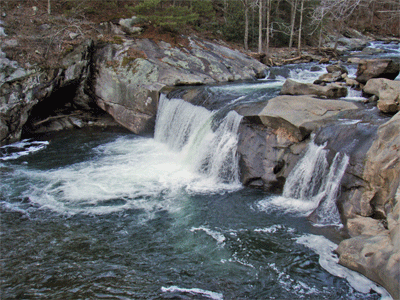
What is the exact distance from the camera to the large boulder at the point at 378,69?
10211 mm

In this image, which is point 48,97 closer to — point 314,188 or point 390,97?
point 314,188

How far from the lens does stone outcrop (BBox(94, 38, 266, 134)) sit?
12.8m

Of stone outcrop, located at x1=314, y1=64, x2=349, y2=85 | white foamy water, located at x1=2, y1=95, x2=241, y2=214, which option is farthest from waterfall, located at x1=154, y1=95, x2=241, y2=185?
stone outcrop, located at x1=314, y1=64, x2=349, y2=85

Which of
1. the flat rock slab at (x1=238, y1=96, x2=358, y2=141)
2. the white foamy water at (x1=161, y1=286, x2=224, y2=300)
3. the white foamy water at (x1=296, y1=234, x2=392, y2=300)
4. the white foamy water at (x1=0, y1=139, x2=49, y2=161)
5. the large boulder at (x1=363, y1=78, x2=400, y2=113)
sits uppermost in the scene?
the large boulder at (x1=363, y1=78, x2=400, y2=113)

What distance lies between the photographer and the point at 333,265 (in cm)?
525

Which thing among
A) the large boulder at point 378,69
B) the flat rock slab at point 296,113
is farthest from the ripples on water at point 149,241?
the large boulder at point 378,69

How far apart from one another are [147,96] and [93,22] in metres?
5.67

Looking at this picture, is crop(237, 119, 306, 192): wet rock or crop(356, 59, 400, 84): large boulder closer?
Answer: crop(237, 119, 306, 192): wet rock

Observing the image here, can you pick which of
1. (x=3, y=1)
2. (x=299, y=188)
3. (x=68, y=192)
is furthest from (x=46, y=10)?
(x=299, y=188)

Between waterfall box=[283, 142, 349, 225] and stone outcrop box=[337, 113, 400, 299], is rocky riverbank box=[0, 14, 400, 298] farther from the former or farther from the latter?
waterfall box=[283, 142, 349, 225]

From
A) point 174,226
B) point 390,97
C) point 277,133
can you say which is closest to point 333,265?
point 174,226

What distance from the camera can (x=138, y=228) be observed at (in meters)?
6.50

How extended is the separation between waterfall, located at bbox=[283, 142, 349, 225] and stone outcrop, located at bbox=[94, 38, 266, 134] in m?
6.75

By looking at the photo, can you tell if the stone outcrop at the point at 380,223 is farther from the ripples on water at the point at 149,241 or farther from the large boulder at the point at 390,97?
the large boulder at the point at 390,97
